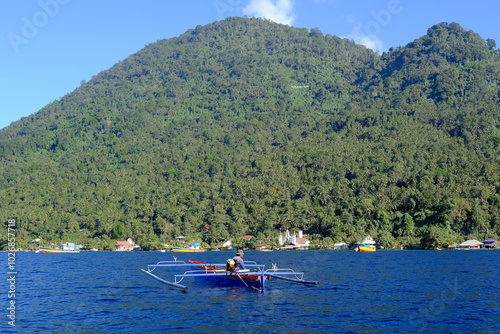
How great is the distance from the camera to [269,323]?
30.7m

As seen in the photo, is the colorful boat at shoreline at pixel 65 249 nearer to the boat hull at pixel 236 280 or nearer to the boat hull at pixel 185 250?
the boat hull at pixel 185 250

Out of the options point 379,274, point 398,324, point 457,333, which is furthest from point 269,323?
point 379,274

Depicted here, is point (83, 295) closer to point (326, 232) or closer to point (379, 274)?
point (379, 274)

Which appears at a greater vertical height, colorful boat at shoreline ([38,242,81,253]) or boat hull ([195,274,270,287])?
boat hull ([195,274,270,287])

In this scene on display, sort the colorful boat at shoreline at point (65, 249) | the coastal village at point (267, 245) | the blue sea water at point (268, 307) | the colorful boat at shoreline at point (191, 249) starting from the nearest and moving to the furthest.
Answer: the blue sea water at point (268, 307) < the coastal village at point (267, 245) < the colorful boat at shoreline at point (191, 249) < the colorful boat at shoreline at point (65, 249)

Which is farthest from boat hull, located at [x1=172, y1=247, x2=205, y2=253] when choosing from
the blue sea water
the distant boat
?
the blue sea water

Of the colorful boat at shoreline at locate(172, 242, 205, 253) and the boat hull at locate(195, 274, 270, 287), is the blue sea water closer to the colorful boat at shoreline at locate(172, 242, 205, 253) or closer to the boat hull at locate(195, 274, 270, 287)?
the boat hull at locate(195, 274, 270, 287)

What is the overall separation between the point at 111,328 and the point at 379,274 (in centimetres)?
3986

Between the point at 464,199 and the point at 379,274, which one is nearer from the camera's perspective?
the point at 379,274

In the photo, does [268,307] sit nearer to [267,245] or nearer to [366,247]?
[366,247]

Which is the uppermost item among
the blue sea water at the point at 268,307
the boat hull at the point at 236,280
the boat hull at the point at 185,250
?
the boat hull at the point at 236,280

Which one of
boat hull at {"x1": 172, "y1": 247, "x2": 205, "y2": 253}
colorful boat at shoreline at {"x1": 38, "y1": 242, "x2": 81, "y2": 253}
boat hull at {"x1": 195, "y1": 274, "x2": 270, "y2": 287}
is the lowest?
boat hull at {"x1": 172, "y1": 247, "x2": 205, "y2": 253}

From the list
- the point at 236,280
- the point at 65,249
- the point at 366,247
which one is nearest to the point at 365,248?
the point at 366,247

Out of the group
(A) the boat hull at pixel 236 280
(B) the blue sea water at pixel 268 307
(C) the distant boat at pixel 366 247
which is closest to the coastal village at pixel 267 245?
(C) the distant boat at pixel 366 247
